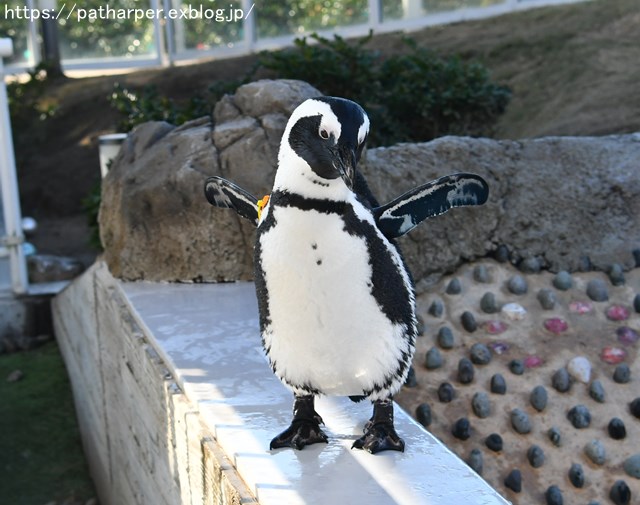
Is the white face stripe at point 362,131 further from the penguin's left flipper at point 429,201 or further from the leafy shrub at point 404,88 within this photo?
the leafy shrub at point 404,88

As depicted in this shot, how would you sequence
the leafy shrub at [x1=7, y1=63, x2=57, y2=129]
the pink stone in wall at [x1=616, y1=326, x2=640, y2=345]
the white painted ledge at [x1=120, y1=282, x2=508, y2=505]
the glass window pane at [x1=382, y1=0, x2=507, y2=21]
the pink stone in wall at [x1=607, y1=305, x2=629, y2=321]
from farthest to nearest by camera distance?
the leafy shrub at [x1=7, y1=63, x2=57, y2=129], the glass window pane at [x1=382, y1=0, x2=507, y2=21], the pink stone in wall at [x1=607, y1=305, x2=629, y2=321], the pink stone in wall at [x1=616, y1=326, x2=640, y2=345], the white painted ledge at [x1=120, y1=282, x2=508, y2=505]

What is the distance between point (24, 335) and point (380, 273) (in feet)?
16.0

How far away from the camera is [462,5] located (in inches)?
350

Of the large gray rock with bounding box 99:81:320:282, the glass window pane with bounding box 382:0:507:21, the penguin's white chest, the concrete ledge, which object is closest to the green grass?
the concrete ledge

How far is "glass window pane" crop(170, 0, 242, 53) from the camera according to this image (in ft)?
34.6

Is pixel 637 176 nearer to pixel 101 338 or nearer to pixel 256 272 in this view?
pixel 256 272

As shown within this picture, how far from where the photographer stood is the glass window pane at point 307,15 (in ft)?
32.0

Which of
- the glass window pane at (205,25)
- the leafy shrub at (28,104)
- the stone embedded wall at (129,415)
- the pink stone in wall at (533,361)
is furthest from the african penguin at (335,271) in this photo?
the glass window pane at (205,25)

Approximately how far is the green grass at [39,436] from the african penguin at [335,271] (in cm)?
296

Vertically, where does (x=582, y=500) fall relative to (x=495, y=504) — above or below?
below

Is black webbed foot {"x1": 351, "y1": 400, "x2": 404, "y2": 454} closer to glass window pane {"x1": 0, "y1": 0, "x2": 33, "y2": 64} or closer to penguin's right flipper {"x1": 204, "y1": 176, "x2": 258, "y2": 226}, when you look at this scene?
penguin's right flipper {"x1": 204, "y1": 176, "x2": 258, "y2": 226}

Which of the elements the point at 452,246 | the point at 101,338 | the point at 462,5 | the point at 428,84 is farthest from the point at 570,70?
the point at 101,338

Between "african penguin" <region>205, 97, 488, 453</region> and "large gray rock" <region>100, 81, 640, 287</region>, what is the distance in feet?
Result: 5.20

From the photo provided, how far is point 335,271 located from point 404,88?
375 centimetres
